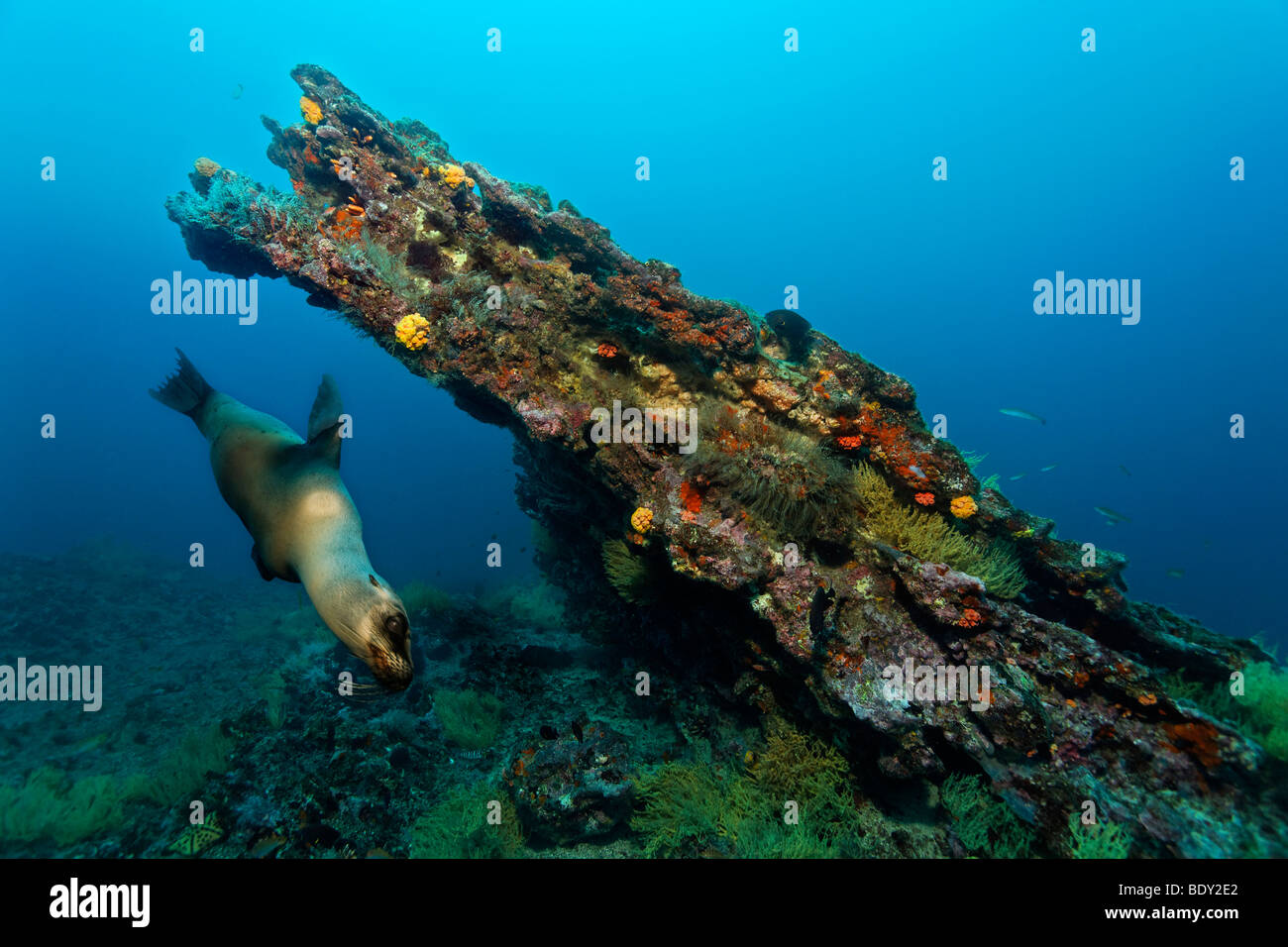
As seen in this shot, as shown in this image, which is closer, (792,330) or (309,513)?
(309,513)

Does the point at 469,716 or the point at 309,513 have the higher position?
the point at 309,513

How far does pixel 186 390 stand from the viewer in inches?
114

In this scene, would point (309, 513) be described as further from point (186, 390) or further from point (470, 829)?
point (470, 829)

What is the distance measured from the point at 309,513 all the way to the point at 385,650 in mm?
820

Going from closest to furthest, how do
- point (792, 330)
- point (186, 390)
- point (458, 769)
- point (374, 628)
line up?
point (374, 628), point (186, 390), point (458, 769), point (792, 330)

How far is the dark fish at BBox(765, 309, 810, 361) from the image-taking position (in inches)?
269

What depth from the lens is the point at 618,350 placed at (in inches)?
257

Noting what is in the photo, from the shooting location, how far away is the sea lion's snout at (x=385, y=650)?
1.32 meters

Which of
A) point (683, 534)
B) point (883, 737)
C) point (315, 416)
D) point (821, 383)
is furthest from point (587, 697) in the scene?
point (315, 416)

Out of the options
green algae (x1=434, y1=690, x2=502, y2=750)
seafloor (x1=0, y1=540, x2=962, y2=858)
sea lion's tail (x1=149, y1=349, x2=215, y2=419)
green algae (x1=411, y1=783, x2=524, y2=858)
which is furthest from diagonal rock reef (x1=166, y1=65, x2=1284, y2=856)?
sea lion's tail (x1=149, y1=349, x2=215, y2=419)

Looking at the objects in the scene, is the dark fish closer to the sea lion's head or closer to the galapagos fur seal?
the galapagos fur seal

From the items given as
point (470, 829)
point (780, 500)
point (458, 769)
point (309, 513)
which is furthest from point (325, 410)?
point (458, 769)
